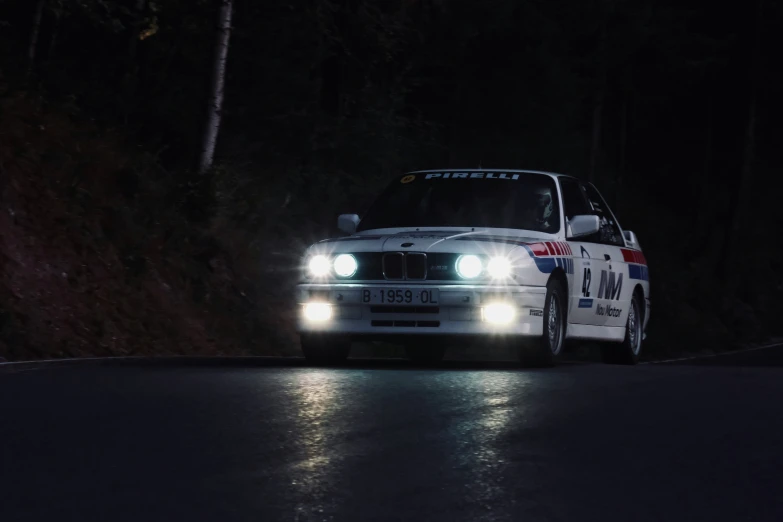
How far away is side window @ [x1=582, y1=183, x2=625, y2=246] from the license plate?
10.1ft

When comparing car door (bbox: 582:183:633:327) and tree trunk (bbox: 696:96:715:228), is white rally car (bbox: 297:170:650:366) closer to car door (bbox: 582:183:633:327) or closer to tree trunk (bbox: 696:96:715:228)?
car door (bbox: 582:183:633:327)

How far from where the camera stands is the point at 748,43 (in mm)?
47531

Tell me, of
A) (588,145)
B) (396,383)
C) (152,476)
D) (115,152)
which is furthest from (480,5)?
(152,476)

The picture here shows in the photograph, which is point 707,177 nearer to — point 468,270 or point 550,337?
point 550,337

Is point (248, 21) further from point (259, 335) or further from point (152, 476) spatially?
point (152, 476)

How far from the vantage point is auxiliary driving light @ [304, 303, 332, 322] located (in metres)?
13.8

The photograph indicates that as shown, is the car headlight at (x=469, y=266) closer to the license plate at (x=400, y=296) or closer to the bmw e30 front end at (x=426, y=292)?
the bmw e30 front end at (x=426, y=292)

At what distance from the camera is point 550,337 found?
1402 centimetres

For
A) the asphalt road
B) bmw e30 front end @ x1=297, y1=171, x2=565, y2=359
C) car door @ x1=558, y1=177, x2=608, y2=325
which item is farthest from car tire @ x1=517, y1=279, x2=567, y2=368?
the asphalt road

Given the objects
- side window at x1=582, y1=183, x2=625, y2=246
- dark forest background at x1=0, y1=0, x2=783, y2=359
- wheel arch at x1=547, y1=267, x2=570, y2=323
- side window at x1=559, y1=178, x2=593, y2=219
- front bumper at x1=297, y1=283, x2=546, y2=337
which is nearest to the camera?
front bumper at x1=297, y1=283, x2=546, y2=337

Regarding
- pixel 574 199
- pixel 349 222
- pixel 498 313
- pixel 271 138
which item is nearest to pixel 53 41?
pixel 271 138

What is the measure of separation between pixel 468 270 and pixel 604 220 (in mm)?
3262

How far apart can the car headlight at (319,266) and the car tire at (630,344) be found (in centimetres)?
386

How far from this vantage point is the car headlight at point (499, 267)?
13406 millimetres
